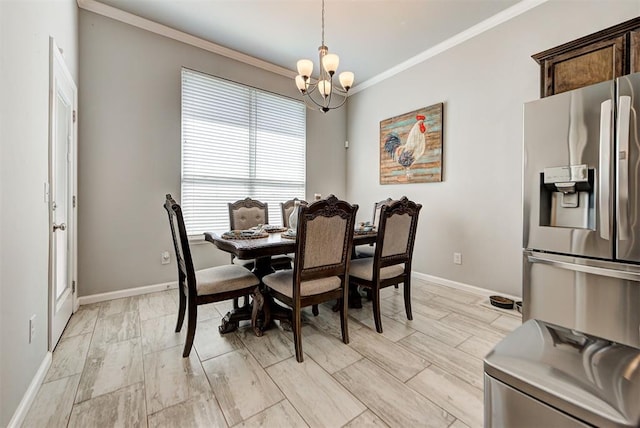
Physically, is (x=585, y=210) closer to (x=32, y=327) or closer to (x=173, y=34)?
(x=32, y=327)

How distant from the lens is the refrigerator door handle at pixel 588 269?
1.47m

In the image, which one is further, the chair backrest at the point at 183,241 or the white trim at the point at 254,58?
the white trim at the point at 254,58

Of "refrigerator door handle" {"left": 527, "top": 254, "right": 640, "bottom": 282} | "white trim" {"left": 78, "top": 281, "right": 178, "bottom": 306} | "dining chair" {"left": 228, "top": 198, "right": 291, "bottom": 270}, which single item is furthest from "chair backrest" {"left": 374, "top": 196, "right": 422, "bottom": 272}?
"white trim" {"left": 78, "top": 281, "right": 178, "bottom": 306}

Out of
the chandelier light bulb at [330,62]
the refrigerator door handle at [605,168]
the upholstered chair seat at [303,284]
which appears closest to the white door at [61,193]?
the upholstered chair seat at [303,284]

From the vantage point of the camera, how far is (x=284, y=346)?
6.34 ft

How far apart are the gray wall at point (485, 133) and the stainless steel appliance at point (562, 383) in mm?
2245

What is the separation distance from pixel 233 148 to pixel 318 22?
5.86 ft

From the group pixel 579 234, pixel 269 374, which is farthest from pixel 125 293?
pixel 579 234

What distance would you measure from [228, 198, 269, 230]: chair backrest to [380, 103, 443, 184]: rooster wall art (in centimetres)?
195

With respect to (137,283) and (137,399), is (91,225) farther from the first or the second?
(137,399)

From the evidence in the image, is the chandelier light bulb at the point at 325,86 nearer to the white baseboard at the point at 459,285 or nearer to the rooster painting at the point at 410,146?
the rooster painting at the point at 410,146

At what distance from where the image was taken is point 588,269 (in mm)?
1601

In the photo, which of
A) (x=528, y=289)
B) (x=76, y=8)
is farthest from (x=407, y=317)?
(x=76, y=8)

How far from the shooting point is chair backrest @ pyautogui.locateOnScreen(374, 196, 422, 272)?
2100 mm
